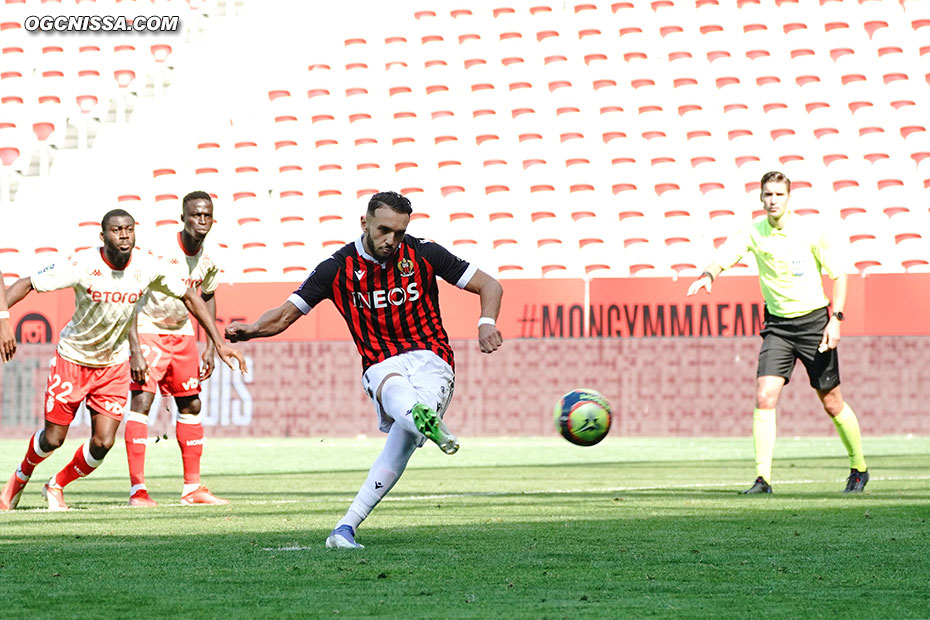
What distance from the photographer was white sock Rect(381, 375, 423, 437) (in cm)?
686

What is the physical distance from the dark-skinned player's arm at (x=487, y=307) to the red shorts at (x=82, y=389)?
12.1 ft

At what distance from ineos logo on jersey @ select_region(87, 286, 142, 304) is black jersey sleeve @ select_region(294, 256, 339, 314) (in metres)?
2.92

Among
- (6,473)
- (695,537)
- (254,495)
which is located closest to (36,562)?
(695,537)

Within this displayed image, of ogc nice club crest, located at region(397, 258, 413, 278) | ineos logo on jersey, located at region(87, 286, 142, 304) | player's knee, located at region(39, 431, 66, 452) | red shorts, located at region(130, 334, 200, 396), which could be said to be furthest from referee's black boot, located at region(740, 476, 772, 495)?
player's knee, located at region(39, 431, 66, 452)

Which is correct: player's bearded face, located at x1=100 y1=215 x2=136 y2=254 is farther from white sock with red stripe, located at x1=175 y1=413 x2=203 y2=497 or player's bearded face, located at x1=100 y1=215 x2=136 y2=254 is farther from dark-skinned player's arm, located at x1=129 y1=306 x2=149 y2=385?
white sock with red stripe, located at x1=175 y1=413 x2=203 y2=497

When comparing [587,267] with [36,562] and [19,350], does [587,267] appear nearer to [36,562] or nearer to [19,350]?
[19,350]

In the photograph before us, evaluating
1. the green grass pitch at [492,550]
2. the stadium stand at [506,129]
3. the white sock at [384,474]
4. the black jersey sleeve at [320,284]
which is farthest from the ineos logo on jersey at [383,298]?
the stadium stand at [506,129]

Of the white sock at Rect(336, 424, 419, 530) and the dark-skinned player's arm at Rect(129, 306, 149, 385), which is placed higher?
the dark-skinned player's arm at Rect(129, 306, 149, 385)

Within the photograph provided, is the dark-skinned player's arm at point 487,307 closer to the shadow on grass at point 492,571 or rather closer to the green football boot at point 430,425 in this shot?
the green football boot at point 430,425

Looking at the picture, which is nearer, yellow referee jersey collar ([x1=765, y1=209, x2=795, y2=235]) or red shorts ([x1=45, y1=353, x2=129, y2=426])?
red shorts ([x1=45, y1=353, x2=129, y2=426])

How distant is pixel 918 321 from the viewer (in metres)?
20.9

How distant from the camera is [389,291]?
7.38m

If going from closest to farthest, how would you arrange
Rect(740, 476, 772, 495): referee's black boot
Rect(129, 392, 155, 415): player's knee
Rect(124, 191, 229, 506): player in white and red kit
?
Rect(124, 191, 229, 506): player in white and red kit
Rect(740, 476, 772, 495): referee's black boot
Rect(129, 392, 155, 415): player's knee

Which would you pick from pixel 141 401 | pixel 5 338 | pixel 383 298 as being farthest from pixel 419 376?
pixel 141 401
